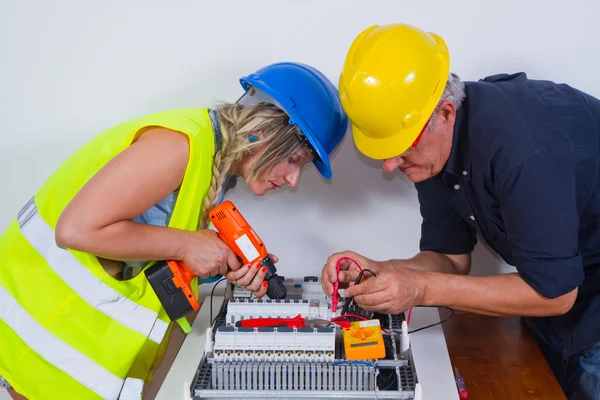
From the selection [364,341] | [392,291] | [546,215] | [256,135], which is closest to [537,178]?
[546,215]

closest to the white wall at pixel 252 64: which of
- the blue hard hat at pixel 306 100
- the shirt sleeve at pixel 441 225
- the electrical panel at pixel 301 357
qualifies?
the shirt sleeve at pixel 441 225

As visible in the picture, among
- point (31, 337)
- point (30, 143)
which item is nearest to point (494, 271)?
point (31, 337)

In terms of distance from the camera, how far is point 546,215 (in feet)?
4.06

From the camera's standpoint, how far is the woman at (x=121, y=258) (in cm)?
142

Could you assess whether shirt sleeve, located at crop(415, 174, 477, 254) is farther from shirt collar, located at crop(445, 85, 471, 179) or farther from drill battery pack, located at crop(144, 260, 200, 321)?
drill battery pack, located at crop(144, 260, 200, 321)

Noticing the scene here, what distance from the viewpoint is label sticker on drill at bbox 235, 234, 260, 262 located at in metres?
1.47

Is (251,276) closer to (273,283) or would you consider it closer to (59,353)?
(273,283)

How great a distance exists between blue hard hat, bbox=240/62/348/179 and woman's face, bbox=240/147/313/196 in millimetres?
35

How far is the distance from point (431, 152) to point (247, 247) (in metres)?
0.52

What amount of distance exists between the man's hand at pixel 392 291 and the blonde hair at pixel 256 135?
390 mm

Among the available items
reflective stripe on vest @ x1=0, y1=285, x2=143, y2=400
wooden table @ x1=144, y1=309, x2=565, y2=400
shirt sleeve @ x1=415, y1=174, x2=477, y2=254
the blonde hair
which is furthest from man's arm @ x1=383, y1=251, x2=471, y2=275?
reflective stripe on vest @ x1=0, y1=285, x2=143, y2=400

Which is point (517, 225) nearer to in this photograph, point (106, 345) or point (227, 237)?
point (227, 237)

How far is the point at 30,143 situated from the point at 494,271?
1.65m

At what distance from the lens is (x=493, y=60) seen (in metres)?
1.81
